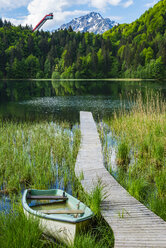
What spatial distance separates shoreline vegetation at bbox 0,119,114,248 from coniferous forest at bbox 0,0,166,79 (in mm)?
68289

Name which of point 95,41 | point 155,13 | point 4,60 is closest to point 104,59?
point 95,41

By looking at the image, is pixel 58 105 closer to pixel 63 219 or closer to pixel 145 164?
pixel 145 164

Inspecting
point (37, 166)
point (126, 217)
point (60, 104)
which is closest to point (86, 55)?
point (60, 104)

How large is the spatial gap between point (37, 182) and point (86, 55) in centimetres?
10442

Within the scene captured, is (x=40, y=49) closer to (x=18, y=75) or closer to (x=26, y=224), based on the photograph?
(x=18, y=75)

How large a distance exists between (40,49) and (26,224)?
126934 millimetres

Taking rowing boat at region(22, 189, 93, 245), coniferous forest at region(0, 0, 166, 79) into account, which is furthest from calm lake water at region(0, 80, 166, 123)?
coniferous forest at region(0, 0, 166, 79)


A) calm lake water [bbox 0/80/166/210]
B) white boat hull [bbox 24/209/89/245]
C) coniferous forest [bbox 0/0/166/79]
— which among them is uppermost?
coniferous forest [bbox 0/0/166/79]

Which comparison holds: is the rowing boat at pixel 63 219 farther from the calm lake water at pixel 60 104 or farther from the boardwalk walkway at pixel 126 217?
the calm lake water at pixel 60 104

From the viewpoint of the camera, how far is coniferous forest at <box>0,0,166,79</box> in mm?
82312

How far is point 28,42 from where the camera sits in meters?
116

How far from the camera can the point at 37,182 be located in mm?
5555

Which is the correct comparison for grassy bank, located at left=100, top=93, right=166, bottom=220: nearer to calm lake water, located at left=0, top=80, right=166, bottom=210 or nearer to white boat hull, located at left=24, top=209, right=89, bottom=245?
white boat hull, located at left=24, top=209, right=89, bottom=245

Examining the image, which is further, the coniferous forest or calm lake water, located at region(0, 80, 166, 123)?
the coniferous forest
